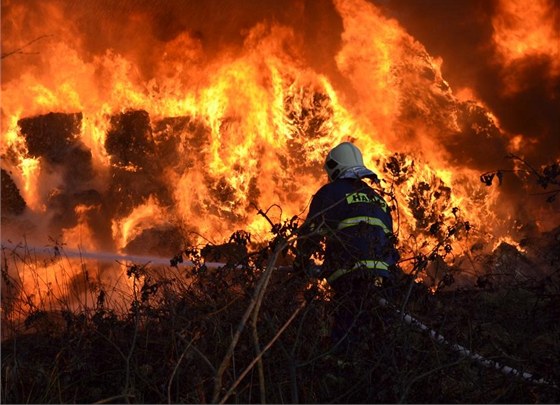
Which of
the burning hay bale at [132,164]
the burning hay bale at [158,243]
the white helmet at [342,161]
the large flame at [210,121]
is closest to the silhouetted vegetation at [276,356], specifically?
the white helmet at [342,161]

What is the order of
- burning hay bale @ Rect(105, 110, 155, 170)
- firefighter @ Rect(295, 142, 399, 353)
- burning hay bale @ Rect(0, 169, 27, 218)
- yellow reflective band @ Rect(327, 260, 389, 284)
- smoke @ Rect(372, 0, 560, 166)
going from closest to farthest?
firefighter @ Rect(295, 142, 399, 353), yellow reflective band @ Rect(327, 260, 389, 284), burning hay bale @ Rect(0, 169, 27, 218), burning hay bale @ Rect(105, 110, 155, 170), smoke @ Rect(372, 0, 560, 166)

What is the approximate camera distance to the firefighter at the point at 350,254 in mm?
4125

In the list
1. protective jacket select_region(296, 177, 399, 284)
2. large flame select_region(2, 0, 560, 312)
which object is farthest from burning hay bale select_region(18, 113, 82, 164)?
protective jacket select_region(296, 177, 399, 284)

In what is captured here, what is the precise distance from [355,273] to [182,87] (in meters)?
7.04

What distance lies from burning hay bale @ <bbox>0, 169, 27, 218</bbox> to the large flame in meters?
0.09

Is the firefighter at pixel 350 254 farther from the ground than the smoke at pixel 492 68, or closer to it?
closer to it

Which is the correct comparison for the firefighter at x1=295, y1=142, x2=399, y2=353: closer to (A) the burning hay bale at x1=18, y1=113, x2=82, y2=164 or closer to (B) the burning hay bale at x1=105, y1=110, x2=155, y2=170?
(B) the burning hay bale at x1=105, y1=110, x2=155, y2=170

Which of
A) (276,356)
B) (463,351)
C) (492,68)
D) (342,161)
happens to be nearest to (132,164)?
(342,161)

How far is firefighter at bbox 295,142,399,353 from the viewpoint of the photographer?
4125 mm

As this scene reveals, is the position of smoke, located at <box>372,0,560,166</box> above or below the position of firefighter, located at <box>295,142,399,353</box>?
above

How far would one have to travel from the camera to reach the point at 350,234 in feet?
16.3

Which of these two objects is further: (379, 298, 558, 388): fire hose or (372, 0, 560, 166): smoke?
(372, 0, 560, 166): smoke

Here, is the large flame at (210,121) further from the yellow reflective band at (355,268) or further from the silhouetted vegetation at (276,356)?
the yellow reflective band at (355,268)

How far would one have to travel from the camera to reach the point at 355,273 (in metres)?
4.32
